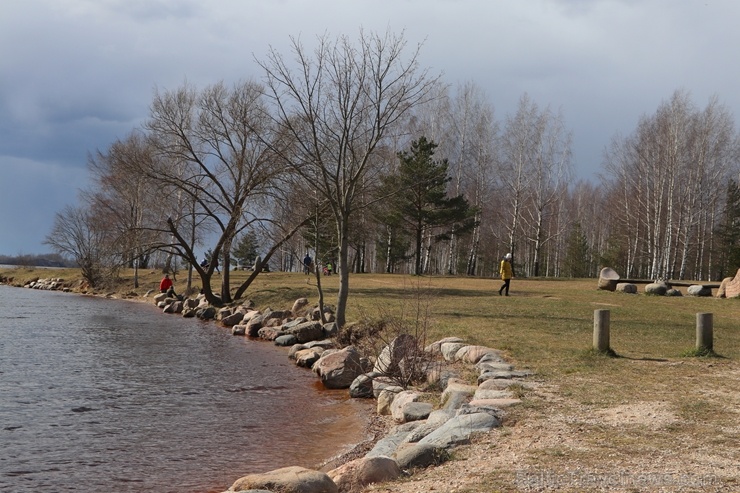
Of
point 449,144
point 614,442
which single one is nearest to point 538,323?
point 614,442

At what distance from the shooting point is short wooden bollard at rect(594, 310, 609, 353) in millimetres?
12242

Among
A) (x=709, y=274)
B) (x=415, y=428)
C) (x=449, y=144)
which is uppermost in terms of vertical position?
(x=449, y=144)

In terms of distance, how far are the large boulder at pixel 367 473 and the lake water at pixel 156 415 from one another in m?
2.02

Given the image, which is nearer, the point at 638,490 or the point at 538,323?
the point at 638,490

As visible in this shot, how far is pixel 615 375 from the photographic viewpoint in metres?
10.5

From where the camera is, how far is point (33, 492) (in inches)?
287

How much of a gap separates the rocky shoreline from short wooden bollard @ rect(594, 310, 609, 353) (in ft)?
5.99

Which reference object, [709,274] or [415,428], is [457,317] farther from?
[709,274]

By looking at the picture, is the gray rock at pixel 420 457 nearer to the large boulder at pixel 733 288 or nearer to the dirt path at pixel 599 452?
the dirt path at pixel 599 452

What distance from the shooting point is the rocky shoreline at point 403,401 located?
625 centimetres

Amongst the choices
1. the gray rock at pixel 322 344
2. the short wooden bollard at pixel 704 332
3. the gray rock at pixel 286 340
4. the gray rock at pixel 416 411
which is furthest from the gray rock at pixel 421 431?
the gray rock at pixel 286 340

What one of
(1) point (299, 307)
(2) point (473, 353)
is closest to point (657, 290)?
(1) point (299, 307)

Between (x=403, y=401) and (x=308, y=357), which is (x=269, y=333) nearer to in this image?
(x=308, y=357)

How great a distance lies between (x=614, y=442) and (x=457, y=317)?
12.6 meters
